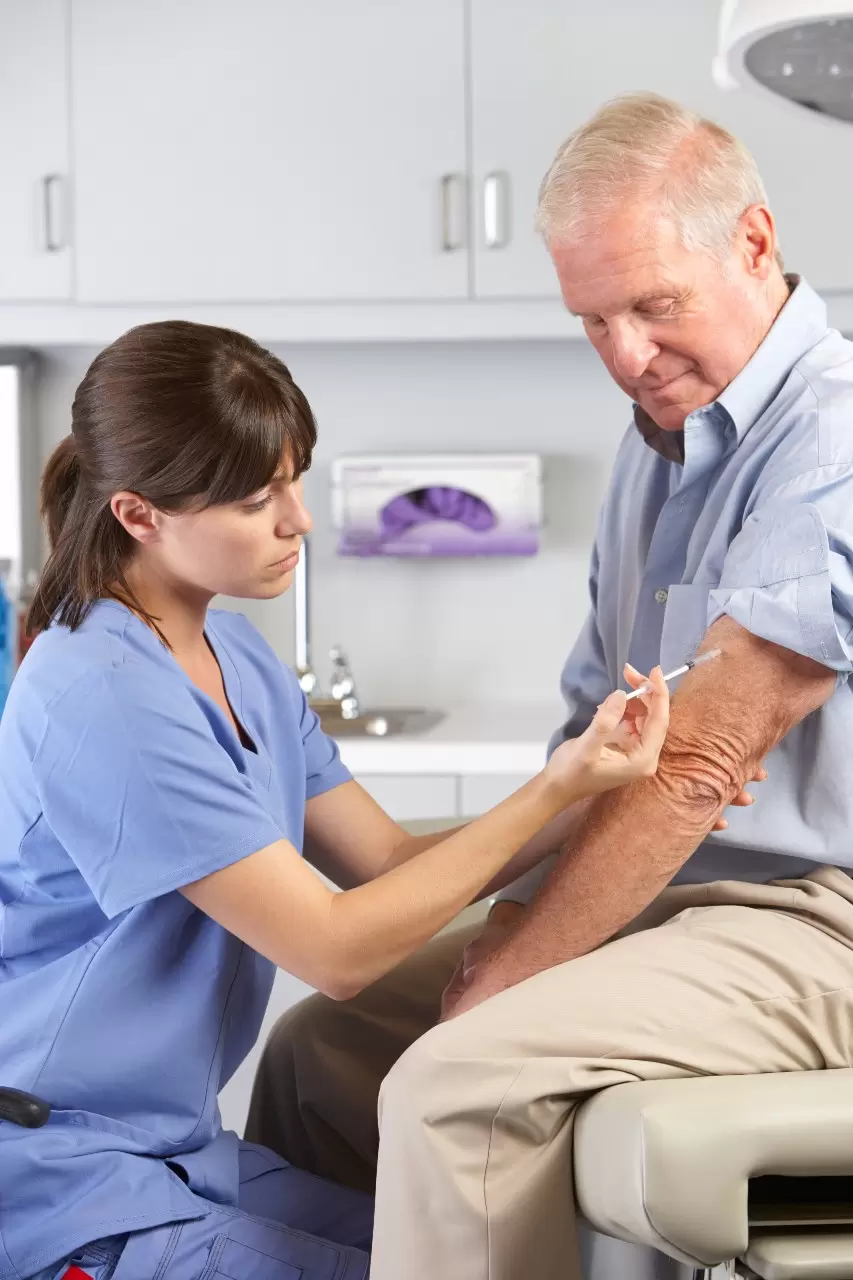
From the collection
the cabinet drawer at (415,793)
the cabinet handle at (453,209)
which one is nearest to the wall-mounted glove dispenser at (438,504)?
the cabinet handle at (453,209)

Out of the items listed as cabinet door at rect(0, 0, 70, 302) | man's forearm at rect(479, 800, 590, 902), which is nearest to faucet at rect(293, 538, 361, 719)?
cabinet door at rect(0, 0, 70, 302)

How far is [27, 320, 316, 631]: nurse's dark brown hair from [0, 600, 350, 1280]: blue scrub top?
66mm

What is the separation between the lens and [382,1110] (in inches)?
43.6

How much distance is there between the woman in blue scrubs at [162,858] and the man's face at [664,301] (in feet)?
1.00

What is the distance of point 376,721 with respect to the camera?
8.98 feet

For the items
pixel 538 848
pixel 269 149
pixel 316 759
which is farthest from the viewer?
pixel 269 149

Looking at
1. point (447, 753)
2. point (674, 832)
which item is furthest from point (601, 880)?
point (447, 753)

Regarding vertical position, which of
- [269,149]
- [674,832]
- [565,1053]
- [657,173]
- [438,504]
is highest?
[269,149]

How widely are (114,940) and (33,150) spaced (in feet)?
6.39

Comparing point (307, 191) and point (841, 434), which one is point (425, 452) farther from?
point (841, 434)

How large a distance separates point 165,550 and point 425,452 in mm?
1837

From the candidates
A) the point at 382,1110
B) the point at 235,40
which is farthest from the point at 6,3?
the point at 382,1110

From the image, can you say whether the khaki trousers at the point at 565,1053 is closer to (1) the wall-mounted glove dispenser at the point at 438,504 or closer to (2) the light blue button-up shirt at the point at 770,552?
(2) the light blue button-up shirt at the point at 770,552

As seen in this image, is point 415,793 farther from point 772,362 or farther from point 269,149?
point 772,362
